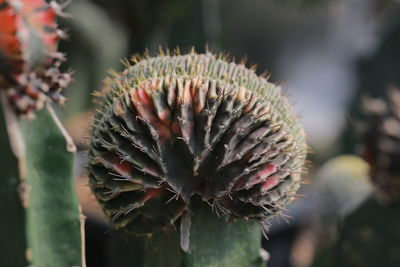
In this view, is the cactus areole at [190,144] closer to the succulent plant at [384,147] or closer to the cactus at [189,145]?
the cactus at [189,145]

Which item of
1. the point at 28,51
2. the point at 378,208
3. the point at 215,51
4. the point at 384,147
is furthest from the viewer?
the point at 215,51

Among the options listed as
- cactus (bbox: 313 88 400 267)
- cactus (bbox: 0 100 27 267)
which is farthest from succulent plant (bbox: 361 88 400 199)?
cactus (bbox: 0 100 27 267)

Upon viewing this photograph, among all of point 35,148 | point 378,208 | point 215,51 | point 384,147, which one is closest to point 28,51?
point 35,148

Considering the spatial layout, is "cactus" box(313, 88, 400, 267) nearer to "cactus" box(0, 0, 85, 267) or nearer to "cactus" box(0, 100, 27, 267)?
"cactus" box(0, 0, 85, 267)

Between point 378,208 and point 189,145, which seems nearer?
point 189,145

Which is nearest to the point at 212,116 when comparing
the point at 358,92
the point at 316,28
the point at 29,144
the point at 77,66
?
the point at 29,144

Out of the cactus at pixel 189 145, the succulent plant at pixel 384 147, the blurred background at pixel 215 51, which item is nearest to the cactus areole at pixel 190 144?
the cactus at pixel 189 145

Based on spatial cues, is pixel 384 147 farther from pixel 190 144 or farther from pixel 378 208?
pixel 190 144
